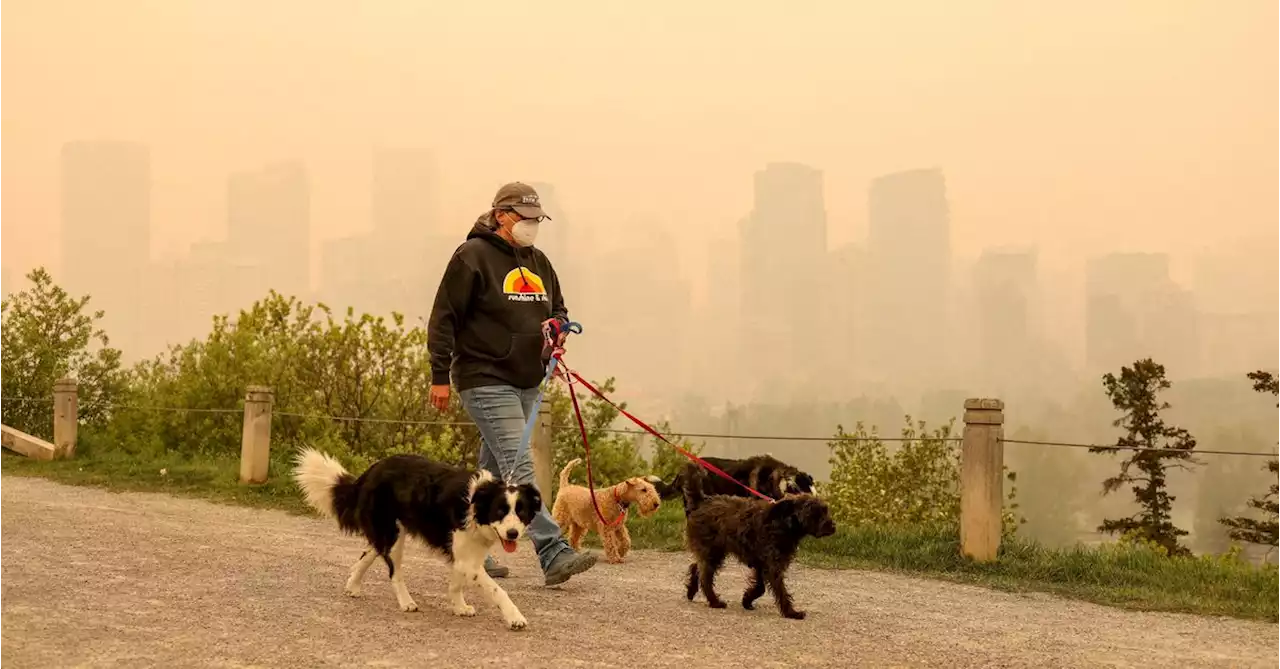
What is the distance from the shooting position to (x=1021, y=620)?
26.7 feet

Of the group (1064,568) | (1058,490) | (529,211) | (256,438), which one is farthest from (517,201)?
(1058,490)

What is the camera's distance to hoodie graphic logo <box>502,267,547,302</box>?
8.20 metres

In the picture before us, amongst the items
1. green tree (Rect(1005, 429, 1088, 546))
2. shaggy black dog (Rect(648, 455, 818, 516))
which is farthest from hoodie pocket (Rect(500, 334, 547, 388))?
green tree (Rect(1005, 429, 1088, 546))

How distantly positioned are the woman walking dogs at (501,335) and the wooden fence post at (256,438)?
8.12 m

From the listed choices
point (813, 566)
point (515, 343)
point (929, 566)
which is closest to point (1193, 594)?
point (929, 566)

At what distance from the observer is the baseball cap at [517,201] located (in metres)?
8.26

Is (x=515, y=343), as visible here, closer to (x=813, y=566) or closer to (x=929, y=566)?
(x=813, y=566)

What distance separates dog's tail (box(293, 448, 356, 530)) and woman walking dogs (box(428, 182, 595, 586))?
2.62 ft

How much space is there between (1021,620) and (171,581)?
589cm

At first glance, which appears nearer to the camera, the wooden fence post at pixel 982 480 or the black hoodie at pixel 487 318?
the black hoodie at pixel 487 318

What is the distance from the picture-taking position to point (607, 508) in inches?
411

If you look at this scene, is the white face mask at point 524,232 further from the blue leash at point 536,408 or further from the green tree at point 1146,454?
the green tree at point 1146,454

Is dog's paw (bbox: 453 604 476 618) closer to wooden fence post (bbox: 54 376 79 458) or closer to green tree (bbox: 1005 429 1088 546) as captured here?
wooden fence post (bbox: 54 376 79 458)

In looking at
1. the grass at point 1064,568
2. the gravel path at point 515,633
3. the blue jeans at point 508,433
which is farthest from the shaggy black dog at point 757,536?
the grass at point 1064,568
